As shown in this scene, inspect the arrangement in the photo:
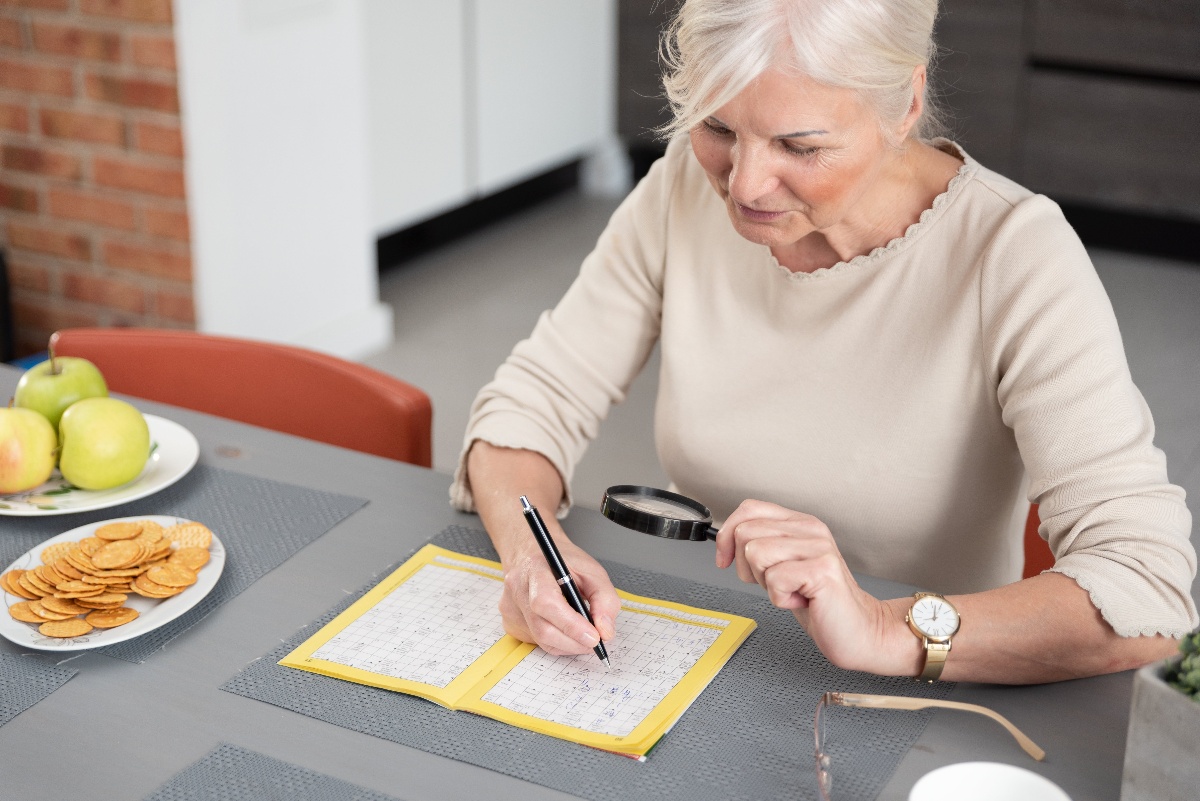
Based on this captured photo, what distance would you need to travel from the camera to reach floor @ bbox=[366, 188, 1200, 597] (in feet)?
10.4

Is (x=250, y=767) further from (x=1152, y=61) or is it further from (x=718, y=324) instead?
→ (x=1152, y=61)

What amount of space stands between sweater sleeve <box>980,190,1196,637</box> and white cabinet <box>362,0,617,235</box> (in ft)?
9.18

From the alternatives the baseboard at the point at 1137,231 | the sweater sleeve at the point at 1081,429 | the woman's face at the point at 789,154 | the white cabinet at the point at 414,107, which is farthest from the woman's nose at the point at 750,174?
the baseboard at the point at 1137,231

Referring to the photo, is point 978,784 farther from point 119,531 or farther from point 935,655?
point 119,531

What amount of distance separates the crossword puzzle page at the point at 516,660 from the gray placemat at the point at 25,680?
190 millimetres

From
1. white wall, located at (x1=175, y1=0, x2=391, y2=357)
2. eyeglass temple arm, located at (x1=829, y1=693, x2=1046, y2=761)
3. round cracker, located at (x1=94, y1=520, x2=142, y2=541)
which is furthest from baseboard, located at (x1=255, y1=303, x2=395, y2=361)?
eyeglass temple arm, located at (x1=829, y1=693, x2=1046, y2=761)

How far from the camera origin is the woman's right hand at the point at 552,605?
1.14 meters

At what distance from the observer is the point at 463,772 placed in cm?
101

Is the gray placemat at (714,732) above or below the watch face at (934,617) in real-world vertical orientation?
below

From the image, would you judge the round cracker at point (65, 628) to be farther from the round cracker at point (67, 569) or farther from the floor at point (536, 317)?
the floor at point (536, 317)

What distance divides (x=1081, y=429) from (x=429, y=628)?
618 mm

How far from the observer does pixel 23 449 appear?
137 cm

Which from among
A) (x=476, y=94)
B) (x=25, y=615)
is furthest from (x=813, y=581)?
(x=476, y=94)

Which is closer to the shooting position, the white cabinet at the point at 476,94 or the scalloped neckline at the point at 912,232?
the scalloped neckline at the point at 912,232
